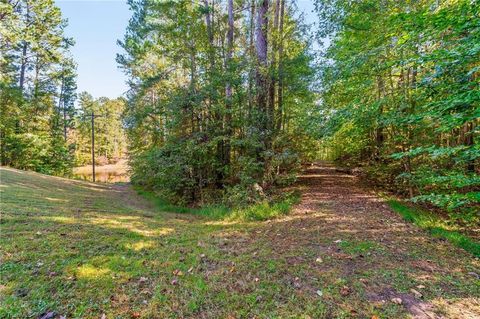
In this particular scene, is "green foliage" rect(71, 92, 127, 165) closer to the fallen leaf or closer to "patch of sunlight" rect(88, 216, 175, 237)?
"patch of sunlight" rect(88, 216, 175, 237)

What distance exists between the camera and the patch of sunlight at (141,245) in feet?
10.9

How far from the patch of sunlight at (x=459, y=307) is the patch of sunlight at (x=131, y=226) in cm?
378

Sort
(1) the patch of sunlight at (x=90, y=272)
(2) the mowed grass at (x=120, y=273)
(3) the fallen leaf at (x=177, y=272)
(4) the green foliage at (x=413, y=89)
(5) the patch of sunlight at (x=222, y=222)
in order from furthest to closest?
1. (5) the patch of sunlight at (x=222, y=222)
2. (4) the green foliage at (x=413, y=89)
3. (3) the fallen leaf at (x=177, y=272)
4. (1) the patch of sunlight at (x=90, y=272)
5. (2) the mowed grass at (x=120, y=273)

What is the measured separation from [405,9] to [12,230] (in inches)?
372

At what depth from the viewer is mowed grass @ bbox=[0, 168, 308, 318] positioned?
82.2 inches

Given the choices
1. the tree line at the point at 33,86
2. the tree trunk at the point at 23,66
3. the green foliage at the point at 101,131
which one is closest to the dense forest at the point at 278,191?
the tree line at the point at 33,86

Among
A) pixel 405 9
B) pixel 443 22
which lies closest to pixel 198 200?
pixel 443 22

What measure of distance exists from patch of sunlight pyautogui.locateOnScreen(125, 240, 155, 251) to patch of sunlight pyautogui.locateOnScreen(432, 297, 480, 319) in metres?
3.47

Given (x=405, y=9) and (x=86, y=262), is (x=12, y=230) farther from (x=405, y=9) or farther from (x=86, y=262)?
(x=405, y=9)

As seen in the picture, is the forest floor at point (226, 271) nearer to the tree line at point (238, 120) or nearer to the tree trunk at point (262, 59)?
the tree line at point (238, 120)

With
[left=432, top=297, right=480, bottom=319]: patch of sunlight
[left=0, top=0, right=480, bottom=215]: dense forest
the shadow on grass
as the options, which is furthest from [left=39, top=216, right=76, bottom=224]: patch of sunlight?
[left=432, top=297, right=480, bottom=319]: patch of sunlight

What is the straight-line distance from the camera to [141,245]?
3453 mm

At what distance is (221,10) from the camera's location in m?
10.9

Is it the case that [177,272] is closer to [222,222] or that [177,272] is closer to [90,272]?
[90,272]
